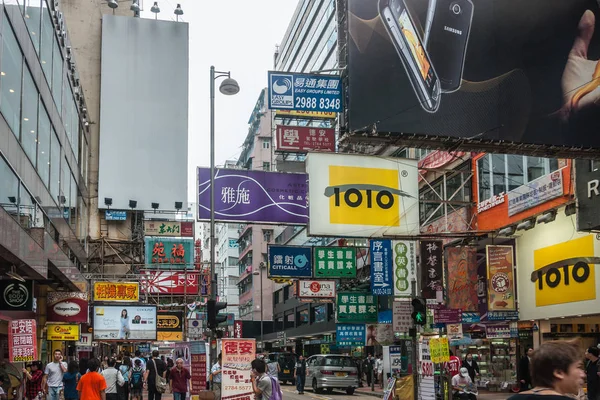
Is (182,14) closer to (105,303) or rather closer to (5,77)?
(105,303)

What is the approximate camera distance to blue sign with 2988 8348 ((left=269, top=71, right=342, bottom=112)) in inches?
628

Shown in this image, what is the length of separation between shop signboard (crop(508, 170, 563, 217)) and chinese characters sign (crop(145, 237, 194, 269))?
24724 millimetres

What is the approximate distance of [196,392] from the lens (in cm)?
1944

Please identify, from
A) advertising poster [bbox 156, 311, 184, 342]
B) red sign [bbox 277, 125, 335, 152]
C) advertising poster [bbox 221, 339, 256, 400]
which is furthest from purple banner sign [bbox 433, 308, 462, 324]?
advertising poster [bbox 156, 311, 184, 342]

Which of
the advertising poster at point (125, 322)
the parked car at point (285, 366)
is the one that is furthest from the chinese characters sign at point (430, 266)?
the parked car at point (285, 366)

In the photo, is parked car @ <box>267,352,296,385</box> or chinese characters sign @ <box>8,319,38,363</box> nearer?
chinese characters sign @ <box>8,319,38,363</box>

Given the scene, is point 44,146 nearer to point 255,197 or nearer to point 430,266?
point 255,197

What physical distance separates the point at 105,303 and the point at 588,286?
22.9m

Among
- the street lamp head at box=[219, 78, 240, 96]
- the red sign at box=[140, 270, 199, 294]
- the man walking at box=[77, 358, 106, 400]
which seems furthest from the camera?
the red sign at box=[140, 270, 199, 294]

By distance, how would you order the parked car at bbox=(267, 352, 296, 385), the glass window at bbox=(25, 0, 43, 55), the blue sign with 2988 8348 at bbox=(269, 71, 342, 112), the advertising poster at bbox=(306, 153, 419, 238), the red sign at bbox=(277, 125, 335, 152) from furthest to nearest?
the parked car at bbox=(267, 352, 296, 385) < the red sign at bbox=(277, 125, 335, 152) < the advertising poster at bbox=(306, 153, 419, 238) < the glass window at bbox=(25, 0, 43, 55) < the blue sign with 2988 8348 at bbox=(269, 71, 342, 112)

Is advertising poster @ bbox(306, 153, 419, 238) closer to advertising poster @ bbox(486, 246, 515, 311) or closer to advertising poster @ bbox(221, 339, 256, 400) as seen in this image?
advertising poster @ bbox(221, 339, 256, 400)

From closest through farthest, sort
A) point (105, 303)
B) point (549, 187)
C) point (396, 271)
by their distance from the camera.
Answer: point (549, 187)
point (396, 271)
point (105, 303)

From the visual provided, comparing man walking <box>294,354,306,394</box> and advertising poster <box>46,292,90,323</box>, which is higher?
advertising poster <box>46,292,90,323</box>

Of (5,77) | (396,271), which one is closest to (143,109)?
(396,271)
